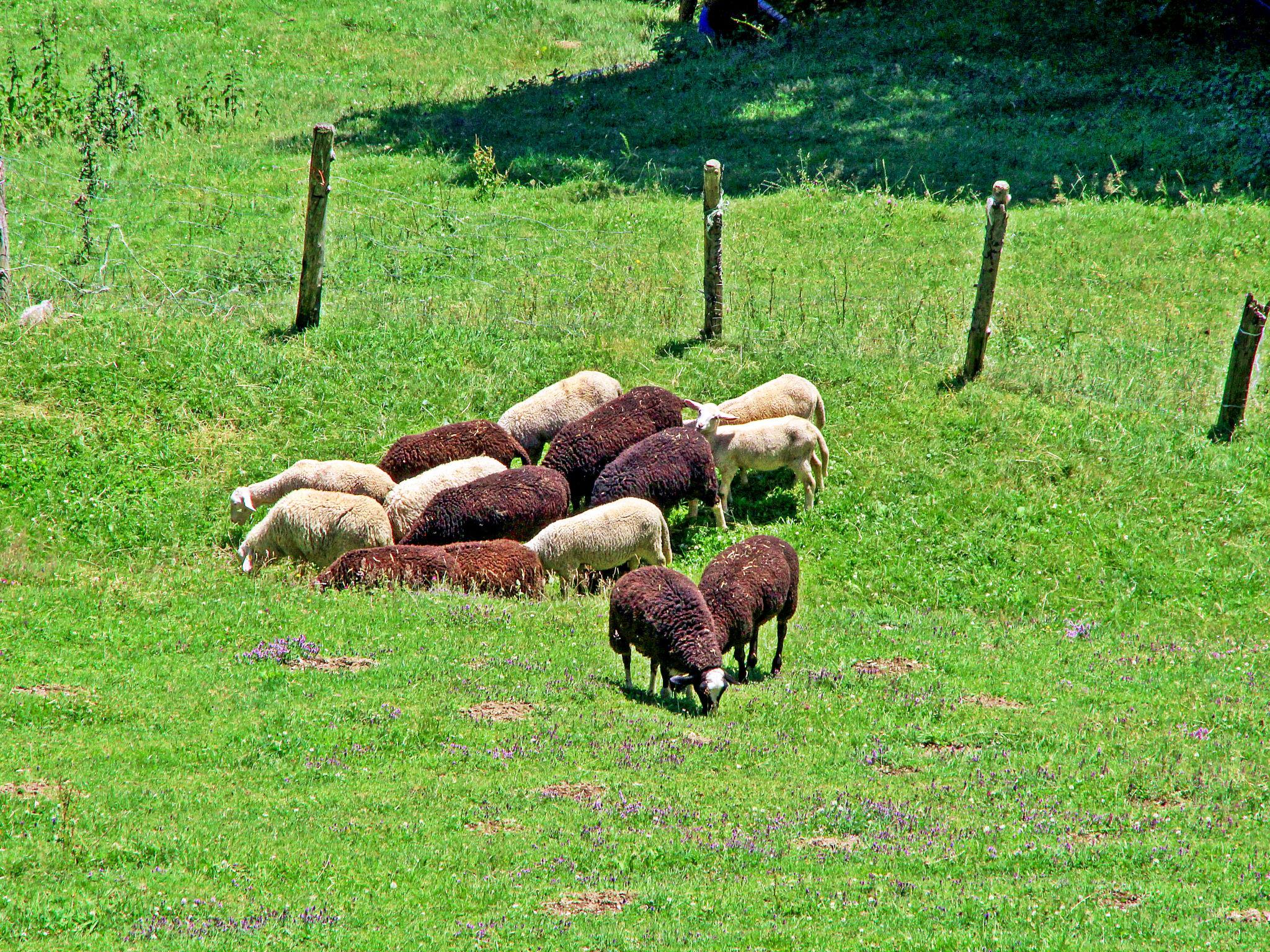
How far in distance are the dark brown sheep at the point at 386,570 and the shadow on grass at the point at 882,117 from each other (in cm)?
1264

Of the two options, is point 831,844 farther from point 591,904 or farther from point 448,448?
point 448,448

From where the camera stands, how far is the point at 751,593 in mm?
10438

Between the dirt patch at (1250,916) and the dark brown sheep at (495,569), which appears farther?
the dark brown sheep at (495,569)

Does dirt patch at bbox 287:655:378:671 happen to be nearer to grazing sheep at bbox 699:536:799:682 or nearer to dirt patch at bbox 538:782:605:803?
dirt patch at bbox 538:782:605:803

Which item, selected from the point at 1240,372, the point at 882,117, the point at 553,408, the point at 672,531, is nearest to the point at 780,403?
the point at 672,531

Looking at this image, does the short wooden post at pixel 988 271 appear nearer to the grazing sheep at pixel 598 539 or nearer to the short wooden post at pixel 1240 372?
the short wooden post at pixel 1240 372

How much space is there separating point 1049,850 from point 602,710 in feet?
11.4

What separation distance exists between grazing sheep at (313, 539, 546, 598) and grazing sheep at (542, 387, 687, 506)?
72.5 inches

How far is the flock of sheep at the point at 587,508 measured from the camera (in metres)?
10.2

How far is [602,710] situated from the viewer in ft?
30.4

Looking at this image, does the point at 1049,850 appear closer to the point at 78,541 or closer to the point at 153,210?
the point at 78,541

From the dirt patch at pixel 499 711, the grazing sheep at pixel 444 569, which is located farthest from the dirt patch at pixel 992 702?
the grazing sheep at pixel 444 569

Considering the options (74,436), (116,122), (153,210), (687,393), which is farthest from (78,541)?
(116,122)

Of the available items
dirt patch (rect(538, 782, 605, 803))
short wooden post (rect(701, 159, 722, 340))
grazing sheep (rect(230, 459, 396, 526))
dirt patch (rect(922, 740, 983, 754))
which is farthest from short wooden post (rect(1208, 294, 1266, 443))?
dirt patch (rect(538, 782, 605, 803))
